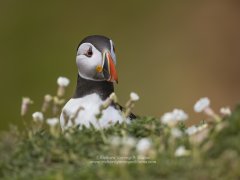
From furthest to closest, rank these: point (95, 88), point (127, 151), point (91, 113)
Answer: point (95, 88) → point (91, 113) → point (127, 151)

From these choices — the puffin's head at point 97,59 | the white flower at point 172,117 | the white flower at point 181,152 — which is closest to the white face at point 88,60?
the puffin's head at point 97,59

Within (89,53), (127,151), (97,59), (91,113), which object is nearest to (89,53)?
(89,53)

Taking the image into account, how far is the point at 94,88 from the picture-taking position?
6398 millimetres

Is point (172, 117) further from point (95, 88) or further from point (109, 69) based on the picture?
point (95, 88)

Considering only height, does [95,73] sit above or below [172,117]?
above

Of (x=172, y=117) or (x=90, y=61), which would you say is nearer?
(x=172, y=117)

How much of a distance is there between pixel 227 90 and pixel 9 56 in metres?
2.99

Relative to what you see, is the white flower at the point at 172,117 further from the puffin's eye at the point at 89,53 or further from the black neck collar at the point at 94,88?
the puffin's eye at the point at 89,53

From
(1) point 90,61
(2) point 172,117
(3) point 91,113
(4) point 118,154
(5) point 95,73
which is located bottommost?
(4) point 118,154

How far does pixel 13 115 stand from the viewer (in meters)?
11.3

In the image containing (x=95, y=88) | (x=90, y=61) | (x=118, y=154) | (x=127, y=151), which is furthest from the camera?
(x=90, y=61)

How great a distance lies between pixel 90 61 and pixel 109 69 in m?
0.27

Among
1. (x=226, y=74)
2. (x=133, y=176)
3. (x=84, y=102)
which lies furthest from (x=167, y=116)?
(x=226, y=74)

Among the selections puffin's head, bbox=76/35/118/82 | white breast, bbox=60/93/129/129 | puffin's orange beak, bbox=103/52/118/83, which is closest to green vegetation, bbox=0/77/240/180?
white breast, bbox=60/93/129/129
